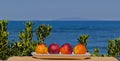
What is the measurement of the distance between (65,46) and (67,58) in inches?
11.7

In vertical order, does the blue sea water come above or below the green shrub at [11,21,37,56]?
above

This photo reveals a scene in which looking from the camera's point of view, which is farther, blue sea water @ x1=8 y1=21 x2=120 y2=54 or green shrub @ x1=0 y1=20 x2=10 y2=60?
blue sea water @ x1=8 y1=21 x2=120 y2=54

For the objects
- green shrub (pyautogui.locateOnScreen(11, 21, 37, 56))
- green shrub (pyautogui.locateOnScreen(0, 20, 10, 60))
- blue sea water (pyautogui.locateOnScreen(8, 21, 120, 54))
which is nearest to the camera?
green shrub (pyautogui.locateOnScreen(0, 20, 10, 60))

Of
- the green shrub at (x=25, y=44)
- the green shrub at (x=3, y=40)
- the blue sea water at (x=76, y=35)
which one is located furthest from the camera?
the blue sea water at (x=76, y=35)

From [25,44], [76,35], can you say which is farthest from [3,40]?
[76,35]

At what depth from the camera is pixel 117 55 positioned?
10648 mm

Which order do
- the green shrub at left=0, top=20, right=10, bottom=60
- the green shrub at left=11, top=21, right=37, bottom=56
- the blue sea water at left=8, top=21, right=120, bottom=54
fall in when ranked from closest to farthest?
the green shrub at left=0, top=20, right=10, bottom=60 → the green shrub at left=11, top=21, right=37, bottom=56 → the blue sea water at left=8, top=21, right=120, bottom=54

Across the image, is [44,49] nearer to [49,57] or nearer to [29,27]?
[49,57]

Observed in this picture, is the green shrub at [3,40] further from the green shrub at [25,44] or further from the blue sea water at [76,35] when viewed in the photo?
the blue sea water at [76,35]

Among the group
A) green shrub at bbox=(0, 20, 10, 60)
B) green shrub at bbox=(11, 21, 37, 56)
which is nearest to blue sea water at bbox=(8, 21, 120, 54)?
green shrub at bbox=(11, 21, 37, 56)

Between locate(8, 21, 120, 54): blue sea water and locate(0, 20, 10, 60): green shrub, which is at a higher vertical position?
locate(8, 21, 120, 54): blue sea water

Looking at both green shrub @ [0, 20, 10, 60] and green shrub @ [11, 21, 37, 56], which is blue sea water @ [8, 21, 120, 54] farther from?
green shrub @ [0, 20, 10, 60]

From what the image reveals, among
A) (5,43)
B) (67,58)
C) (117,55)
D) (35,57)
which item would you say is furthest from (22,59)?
(117,55)

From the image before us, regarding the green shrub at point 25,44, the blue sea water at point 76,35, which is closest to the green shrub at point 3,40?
the green shrub at point 25,44
